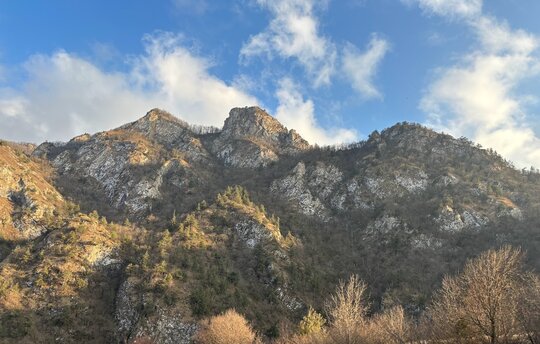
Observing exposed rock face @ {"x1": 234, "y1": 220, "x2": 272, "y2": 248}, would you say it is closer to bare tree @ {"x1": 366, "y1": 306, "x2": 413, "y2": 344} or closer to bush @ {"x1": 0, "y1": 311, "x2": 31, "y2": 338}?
bush @ {"x1": 0, "y1": 311, "x2": 31, "y2": 338}

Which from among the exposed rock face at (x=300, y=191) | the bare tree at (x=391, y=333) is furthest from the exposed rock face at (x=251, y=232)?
the bare tree at (x=391, y=333)

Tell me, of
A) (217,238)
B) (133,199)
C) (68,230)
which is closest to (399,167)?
(217,238)

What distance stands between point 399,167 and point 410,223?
1486 inches

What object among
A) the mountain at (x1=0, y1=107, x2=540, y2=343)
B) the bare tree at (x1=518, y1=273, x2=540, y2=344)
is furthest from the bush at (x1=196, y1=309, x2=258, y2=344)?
the bare tree at (x1=518, y1=273, x2=540, y2=344)

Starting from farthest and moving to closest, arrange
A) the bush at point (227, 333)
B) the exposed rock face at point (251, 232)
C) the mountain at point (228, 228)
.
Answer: the exposed rock face at point (251, 232) → the mountain at point (228, 228) → the bush at point (227, 333)

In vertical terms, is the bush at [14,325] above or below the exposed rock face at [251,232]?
below

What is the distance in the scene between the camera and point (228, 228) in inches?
4828

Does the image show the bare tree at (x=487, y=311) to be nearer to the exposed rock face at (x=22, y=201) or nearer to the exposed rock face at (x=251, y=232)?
the exposed rock face at (x=251, y=232)

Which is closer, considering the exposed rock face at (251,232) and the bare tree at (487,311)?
the bare tree at (487,311)

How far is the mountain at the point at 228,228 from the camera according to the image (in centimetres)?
8612

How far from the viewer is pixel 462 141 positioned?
18950 centimetres

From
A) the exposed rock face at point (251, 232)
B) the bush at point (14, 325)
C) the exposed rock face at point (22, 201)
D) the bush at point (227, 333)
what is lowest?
the bush at point (227, 333)

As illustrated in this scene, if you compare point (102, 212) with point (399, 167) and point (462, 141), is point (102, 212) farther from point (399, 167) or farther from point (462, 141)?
point (462, 141)

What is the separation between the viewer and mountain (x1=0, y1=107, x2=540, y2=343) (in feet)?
283
